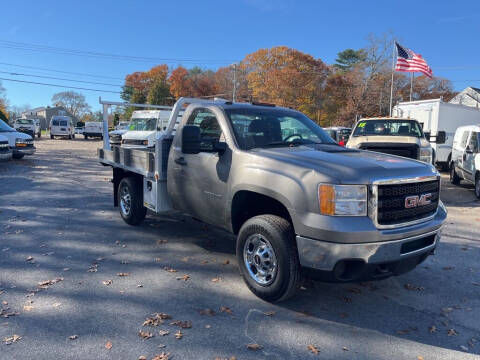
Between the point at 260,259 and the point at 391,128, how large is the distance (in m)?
8.16

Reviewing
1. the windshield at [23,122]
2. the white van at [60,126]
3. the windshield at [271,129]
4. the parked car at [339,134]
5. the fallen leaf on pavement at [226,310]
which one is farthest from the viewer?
the windshield at [23,122]

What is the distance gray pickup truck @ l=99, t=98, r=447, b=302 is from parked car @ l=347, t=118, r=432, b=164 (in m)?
4.68

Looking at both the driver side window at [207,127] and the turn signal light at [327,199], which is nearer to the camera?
the turn signal light at [327,199]

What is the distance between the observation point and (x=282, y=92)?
48.2m

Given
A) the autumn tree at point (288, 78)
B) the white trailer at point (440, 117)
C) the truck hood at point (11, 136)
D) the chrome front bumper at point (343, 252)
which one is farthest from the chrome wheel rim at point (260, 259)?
the autumn tree at point (288, 78)

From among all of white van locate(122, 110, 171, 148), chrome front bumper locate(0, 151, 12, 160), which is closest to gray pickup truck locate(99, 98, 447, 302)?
chrome front bumper locate(0, 151, 12, 160)

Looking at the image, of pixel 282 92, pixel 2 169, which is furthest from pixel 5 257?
pixel 282 92

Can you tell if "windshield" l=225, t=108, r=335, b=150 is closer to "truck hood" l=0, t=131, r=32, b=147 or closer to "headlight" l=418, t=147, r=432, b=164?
"headlight" l=418, t=147, r=432, b=164

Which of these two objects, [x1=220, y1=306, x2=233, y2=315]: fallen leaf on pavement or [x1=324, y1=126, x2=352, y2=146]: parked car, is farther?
[x1=324, y1=126, x2=352, y2=146]: parked car

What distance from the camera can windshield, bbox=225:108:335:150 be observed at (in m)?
4.45

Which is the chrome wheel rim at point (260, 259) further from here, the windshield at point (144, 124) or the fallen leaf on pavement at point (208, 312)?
the windshield at point (144, 124)

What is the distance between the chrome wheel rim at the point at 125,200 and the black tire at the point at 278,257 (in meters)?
3.16

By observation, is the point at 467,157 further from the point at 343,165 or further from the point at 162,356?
the point at 162,356

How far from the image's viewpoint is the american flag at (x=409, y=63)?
24094 mm
